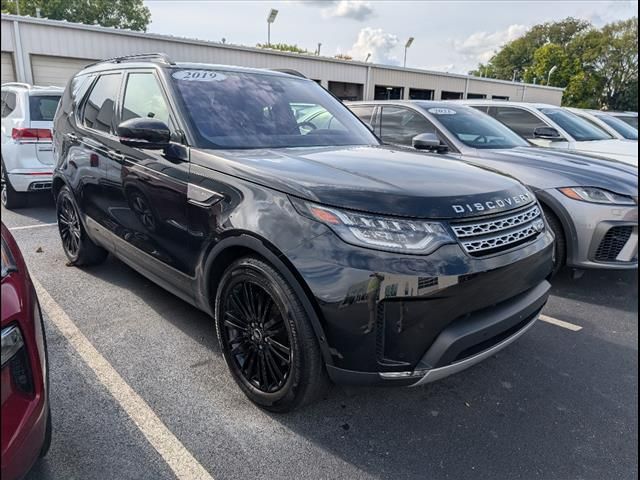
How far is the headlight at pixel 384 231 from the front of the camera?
2029 mm

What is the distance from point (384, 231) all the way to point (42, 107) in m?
6.41

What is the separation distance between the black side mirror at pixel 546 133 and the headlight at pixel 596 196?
290cm

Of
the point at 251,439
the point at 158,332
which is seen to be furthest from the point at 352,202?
the point at 158,332

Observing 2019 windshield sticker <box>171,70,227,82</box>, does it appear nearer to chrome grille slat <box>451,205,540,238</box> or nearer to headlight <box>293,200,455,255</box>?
headlight <box>293,200,455,255</box>

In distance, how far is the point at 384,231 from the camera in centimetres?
206

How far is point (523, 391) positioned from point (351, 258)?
1.55m

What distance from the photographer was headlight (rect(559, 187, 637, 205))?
4.00 metres

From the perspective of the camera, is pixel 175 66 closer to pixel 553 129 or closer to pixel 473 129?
pixel 473 129

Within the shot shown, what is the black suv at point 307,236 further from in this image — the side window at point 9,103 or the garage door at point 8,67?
the garage door at point 8,67

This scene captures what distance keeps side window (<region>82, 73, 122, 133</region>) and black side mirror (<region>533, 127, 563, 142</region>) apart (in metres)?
5.65

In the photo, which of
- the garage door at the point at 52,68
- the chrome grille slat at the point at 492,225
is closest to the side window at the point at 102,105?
the chrome grille slat at the point at 492,225

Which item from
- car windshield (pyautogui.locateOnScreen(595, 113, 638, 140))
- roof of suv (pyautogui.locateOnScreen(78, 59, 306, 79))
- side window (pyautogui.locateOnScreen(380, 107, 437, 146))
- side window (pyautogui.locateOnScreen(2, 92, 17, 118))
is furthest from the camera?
car windshield (pyautogui.locateOnScreen(595, 113, 638, 140))

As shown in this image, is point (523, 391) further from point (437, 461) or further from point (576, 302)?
point (576, 302)

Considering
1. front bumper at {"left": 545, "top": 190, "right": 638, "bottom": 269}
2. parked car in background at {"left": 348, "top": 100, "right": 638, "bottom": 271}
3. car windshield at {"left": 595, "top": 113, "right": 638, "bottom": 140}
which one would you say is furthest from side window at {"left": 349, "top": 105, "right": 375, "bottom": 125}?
car windshield at {"left": 595, "top": 113, "right": 638, "bottom": 140}
